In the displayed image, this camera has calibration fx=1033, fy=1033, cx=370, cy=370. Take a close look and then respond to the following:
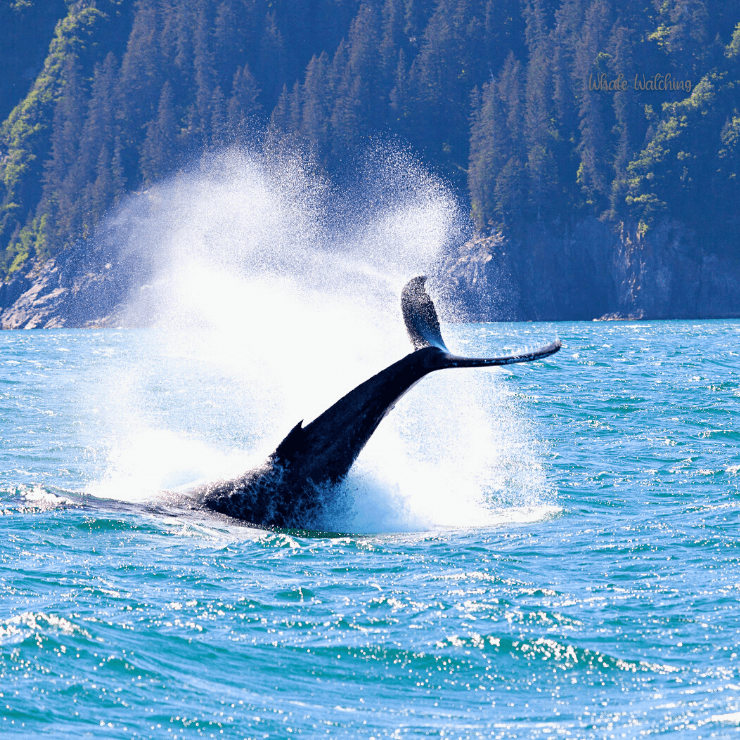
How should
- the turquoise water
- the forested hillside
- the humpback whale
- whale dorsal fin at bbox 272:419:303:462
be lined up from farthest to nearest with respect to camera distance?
the forested hillside
whale dorsal fin at bbox 272:419:303:462
the humpback whale
the turquoise water

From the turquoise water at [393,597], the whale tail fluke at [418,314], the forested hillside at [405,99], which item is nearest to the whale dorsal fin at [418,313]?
the whale tail fluke at [418,314]

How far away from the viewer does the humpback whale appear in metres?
11.3

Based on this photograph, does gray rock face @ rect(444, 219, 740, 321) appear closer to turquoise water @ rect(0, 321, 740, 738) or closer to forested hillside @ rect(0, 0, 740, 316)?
forested hillside @ rect(0, 0, 740, 316)

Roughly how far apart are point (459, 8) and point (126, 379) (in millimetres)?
99420

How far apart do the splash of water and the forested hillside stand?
5.55 m

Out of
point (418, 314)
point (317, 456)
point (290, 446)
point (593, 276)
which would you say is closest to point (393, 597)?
point (317, 456)

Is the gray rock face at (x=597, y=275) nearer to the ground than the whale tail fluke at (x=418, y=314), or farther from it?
nearer to the ground

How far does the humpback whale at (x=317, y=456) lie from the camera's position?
1127cm

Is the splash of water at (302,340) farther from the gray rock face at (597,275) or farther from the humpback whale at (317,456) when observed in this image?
the gray rock face at (597,275)

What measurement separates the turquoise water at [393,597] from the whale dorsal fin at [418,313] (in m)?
1.99

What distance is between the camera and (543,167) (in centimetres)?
Result: 10806

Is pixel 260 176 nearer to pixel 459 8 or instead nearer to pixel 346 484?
pixel 459 8

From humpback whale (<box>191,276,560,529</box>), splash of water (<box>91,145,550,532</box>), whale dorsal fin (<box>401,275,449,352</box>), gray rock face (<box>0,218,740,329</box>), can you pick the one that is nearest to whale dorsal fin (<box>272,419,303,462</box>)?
humpback whale (<box>191,276,560,529</box>)

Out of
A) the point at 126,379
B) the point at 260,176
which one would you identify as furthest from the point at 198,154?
the point at 126,379
